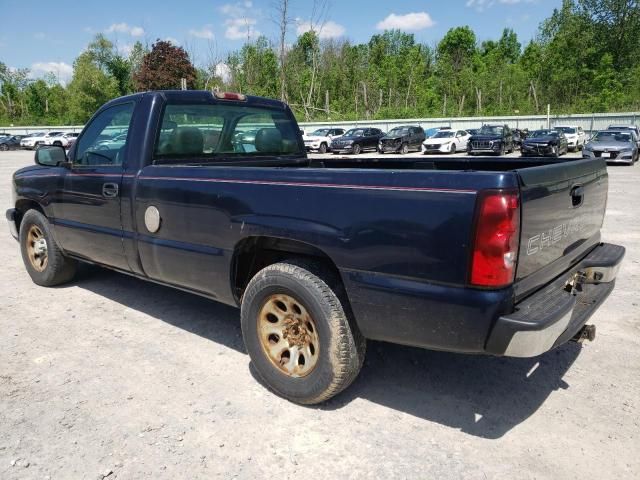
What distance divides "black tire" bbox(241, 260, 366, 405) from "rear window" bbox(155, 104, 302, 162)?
157 cm

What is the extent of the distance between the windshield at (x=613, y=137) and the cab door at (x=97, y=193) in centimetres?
2354

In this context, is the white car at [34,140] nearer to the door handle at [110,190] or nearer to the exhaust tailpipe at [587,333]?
the door handle at [110,190]

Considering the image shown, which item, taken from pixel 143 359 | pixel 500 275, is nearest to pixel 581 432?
pixel 500 275

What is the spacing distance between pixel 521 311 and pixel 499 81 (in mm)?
54919

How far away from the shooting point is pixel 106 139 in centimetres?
448

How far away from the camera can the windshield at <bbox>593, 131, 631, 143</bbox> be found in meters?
22.5

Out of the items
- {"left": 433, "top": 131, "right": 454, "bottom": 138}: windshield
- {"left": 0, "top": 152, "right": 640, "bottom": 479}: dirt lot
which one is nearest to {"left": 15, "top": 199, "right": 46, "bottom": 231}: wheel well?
{"left": 0, "top": 152, "right": 640, "bottom": 479}: dirt lot

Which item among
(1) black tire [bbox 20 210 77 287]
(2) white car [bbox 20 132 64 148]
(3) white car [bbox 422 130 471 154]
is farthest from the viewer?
(2) white car [bbox 20 132 64 148]

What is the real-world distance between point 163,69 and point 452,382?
5631 cm

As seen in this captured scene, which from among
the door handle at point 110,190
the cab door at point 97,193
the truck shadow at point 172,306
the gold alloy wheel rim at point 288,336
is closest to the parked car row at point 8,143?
the truck shadow at point 172,306

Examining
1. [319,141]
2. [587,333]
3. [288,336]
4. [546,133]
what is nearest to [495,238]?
[587,333]

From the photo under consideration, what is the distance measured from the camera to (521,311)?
2449 millimetres

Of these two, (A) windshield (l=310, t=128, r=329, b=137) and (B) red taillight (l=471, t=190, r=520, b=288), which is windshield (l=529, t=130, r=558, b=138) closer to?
(A) windshield (l=310, t=128, r=329, b=137)

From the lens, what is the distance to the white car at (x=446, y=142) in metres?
28.7
